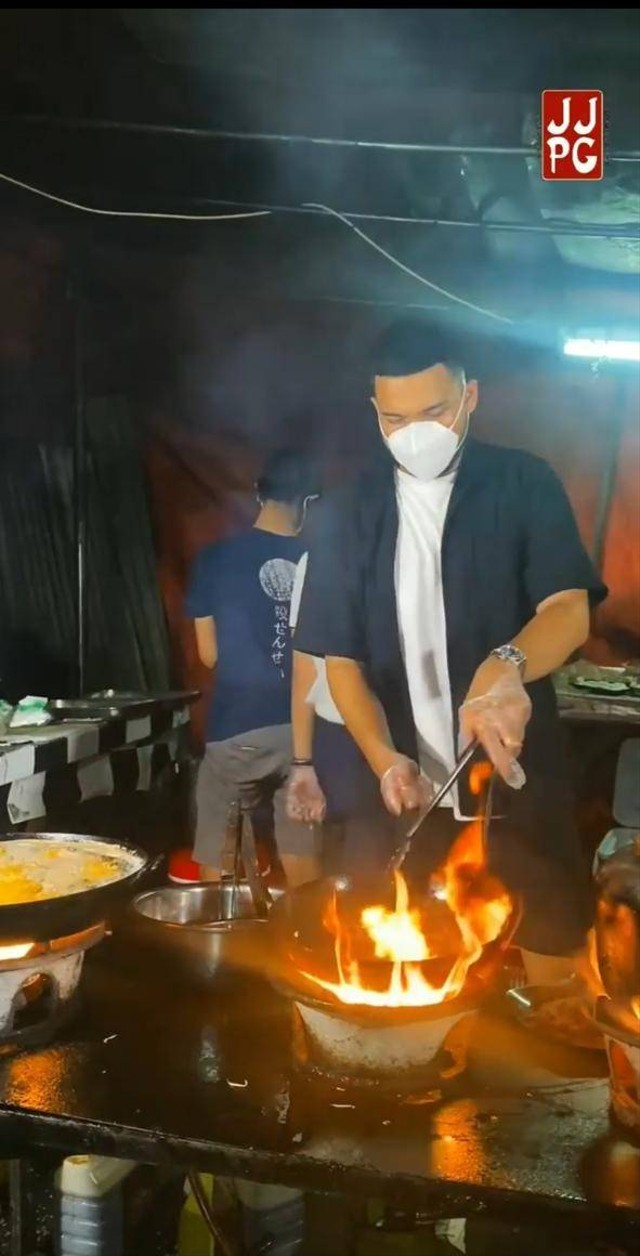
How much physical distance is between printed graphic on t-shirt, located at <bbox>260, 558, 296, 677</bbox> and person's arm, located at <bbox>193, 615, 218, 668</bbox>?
0.62 feet

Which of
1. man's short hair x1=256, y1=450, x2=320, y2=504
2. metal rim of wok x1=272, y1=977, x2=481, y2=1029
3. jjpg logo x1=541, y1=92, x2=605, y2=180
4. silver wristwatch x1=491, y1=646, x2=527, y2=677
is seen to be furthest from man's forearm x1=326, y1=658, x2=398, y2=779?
jjpg logo x1=541, y1=92, x2=605, y2=180

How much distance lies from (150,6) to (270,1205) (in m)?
2.92

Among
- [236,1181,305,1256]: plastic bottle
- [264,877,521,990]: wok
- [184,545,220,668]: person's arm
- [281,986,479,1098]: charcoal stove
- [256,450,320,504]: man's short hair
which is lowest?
[236,1181,305,1256]: plastic bottle

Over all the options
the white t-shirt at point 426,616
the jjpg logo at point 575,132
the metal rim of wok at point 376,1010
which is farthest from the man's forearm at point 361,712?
the jjpg logo at point 575,132

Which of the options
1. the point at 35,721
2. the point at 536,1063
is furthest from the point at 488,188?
the point at 536,1063

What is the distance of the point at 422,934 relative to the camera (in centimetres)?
184

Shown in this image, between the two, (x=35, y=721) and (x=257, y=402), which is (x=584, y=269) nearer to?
(x=257, y=402)

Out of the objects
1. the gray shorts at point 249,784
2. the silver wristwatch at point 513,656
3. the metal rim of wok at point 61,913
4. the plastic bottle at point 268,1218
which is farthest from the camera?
the gray shorts at point 249,784

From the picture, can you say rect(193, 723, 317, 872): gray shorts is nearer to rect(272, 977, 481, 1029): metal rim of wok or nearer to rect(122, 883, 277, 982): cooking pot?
rect(122, 883, 277, 982): cooking pot

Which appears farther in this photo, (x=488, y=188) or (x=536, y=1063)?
(x=488, y=188)

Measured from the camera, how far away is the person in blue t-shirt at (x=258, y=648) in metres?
3.01

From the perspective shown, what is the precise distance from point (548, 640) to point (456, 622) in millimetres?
264

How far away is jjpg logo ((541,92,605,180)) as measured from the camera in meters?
2.73

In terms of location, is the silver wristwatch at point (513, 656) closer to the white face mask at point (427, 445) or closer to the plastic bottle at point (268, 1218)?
the white face mask at point (427, 445)
